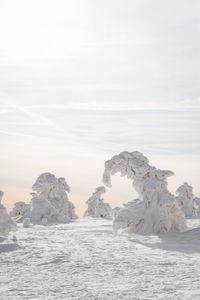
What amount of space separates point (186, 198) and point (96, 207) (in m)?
10.7

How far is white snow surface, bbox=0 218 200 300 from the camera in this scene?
30.9 ft

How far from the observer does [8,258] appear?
1394 centimetres

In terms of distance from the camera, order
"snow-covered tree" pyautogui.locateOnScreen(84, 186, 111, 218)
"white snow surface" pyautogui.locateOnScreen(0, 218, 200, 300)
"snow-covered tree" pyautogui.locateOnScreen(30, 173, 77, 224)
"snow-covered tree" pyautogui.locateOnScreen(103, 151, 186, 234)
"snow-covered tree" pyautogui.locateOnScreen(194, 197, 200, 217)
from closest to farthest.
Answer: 1. "white snow surface" pyautogui.locateOnScreen(0, 218, 200, 300)
2. "snow-covered tree" pyautogui.locateOnScreen(103, 151, 186, 234)
3. "snow-covered tree" pyautogui.locateOnScreen(30, 173, 77, 224)
4. "snow-covered tree" pyautogui.locateOnScreen(194, 197, 200, 217)
5. "snow-covered tree" pyautogui.locateOnScreen(84, 186, 111, 218)

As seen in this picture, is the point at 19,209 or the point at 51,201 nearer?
the point at 51,201

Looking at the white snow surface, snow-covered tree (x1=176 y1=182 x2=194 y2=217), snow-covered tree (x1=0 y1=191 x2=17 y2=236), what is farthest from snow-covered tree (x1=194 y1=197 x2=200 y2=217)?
snow-covered tree (x1=0 y1=191 x2=17 y2=236)

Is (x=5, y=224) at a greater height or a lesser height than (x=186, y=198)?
lesser

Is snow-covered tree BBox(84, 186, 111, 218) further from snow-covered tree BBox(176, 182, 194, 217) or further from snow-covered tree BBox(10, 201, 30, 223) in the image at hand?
snow-covered tree BBox(176, 182, 194, 217)

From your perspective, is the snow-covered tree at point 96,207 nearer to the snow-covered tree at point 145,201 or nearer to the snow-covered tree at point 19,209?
the snow-covered tree at point 19,209

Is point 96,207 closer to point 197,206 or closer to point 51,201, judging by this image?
point 51,201

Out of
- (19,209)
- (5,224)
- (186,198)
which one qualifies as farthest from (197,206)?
(5,224)

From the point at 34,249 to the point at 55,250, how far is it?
762mm

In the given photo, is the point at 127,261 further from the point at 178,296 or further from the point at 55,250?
the point at 178,296

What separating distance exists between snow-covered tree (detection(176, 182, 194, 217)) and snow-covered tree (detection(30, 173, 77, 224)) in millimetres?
9873

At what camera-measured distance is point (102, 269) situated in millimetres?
11914
